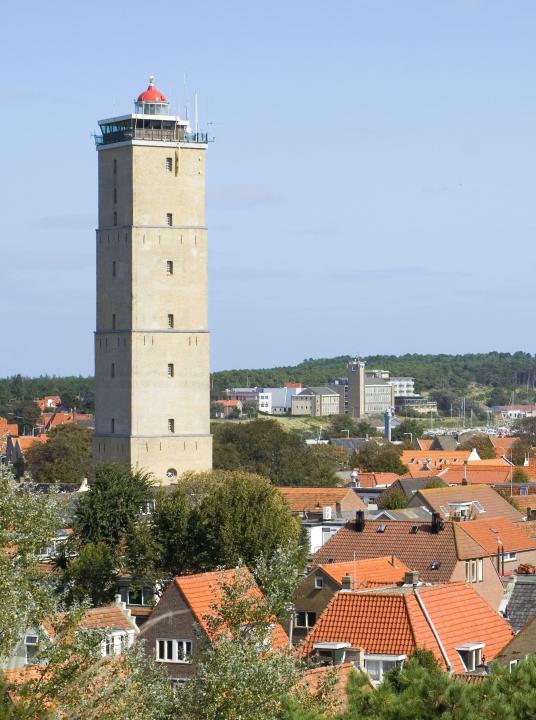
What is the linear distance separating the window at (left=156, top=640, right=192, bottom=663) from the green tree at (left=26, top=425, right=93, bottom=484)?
6022 cm

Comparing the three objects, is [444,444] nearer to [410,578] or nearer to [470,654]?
[410,578]

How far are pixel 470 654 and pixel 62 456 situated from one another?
75.3m

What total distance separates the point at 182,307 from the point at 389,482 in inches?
762

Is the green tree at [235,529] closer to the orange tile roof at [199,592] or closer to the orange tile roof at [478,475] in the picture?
the orange tile roof at [199,592]

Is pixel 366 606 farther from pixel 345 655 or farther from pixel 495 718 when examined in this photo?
pixel 495 718

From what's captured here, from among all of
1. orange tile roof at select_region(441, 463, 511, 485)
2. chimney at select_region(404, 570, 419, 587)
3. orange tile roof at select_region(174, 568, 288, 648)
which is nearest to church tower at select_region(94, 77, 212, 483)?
orange tile roof at select_region(441, 463, 511, 485)

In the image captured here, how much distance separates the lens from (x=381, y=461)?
117188 mm

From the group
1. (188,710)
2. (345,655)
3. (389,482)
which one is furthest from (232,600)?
(389,482)

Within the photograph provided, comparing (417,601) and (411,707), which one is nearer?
(411,707)

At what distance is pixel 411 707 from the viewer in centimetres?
2148

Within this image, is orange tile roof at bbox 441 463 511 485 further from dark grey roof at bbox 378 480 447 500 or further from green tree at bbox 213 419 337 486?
dark grey roof at bbox 378 480 447 500

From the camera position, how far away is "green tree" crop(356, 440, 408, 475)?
11536cm

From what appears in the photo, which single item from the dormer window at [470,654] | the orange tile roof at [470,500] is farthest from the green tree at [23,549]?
the orange tile roof at [470,500]

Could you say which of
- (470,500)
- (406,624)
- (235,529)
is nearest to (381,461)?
(470,500)
